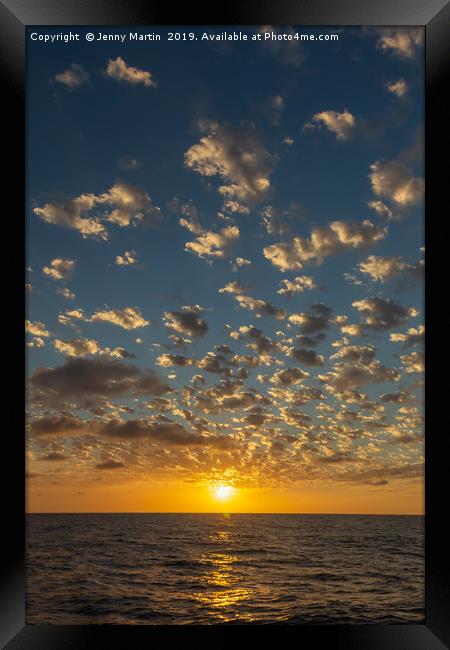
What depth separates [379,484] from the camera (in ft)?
78.8

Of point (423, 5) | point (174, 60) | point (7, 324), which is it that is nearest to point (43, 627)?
point (7, 324)

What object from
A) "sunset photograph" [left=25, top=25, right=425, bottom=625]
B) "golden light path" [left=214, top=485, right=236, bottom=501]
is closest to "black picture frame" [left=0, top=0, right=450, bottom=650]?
"sunset photograph" [left=25, top=25, right=425, bottom=625]

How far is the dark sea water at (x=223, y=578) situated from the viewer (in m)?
9.48

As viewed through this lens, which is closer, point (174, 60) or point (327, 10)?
point (327, 10)

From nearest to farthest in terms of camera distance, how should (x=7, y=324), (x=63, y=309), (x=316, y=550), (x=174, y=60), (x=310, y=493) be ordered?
1. (x=7, y=324)
2. (x=174, y=60)
3. (x=316, y=550)
4. (x=63, y=309)
5. (x=310, y=493)

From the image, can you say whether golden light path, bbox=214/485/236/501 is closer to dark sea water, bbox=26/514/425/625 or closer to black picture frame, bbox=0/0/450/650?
dark sea water, bbox=26/514/425/625

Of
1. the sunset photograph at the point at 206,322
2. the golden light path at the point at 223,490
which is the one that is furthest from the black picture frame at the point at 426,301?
the golden light path at the point at 223,490

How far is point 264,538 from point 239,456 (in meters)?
5.47

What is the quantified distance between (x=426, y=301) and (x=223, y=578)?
14.8 m

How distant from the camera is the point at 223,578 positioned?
1459cm

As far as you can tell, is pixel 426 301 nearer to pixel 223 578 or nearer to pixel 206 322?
pixel 223 578

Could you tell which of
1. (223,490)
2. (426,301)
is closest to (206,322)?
(223,490)

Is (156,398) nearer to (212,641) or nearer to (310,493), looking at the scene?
(310,493)

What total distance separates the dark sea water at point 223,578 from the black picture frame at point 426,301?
2.60m
